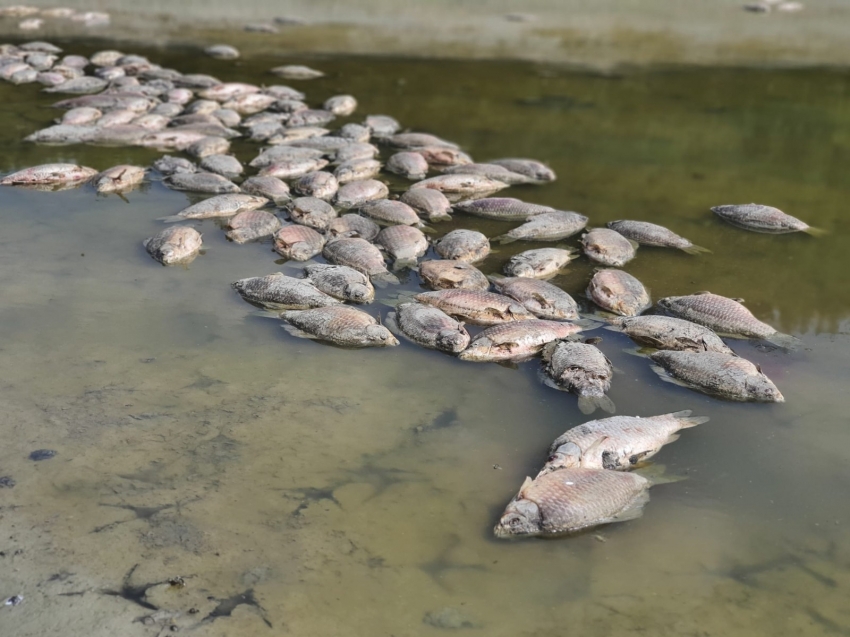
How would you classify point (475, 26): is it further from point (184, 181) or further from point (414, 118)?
point (184, 181)

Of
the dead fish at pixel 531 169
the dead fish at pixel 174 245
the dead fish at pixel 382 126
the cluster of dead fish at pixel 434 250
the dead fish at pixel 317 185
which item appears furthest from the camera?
the dead fish at pixel 382 126

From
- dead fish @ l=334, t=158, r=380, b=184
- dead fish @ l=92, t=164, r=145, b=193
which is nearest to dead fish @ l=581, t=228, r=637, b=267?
dead fish @ l=334, t=158, r=380, b=184

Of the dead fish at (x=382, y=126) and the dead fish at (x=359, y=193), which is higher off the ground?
the dead fish at (x=382, y=126)

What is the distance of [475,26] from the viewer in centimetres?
1992

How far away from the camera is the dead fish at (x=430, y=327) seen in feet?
20.0

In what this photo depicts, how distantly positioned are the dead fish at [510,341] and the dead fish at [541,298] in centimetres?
34

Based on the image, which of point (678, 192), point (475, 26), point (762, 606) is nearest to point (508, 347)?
point (762, 606)

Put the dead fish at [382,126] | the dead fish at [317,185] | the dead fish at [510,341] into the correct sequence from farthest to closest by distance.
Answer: the dead fish at [382,126] < the dead fish at [317,185] < the dead fish at [510,341]

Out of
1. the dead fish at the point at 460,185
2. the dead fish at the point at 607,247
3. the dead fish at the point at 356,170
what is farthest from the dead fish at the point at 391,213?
the dead fish at the point at 607,247

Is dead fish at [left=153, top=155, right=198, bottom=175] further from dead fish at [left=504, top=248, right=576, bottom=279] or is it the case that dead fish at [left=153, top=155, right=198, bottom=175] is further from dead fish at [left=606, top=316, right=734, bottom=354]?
dead fish at [left=606, top=316, right=734, bottom=354]

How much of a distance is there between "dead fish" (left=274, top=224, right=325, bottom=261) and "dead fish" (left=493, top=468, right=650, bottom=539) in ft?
12.1

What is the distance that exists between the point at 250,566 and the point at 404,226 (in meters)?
4.32

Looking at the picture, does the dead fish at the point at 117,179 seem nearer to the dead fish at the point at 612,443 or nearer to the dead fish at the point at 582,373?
the dead fish at the point at 582,373

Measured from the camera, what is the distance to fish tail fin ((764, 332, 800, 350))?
6.42 m
